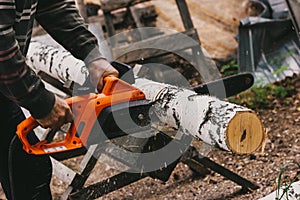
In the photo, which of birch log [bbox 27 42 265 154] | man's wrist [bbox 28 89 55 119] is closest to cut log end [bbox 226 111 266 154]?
birch log [bbox 27 42 265 154]

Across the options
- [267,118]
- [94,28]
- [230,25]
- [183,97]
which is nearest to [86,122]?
[183,97]

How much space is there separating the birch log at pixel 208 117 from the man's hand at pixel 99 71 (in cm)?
31

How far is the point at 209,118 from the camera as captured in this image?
3.04 metres

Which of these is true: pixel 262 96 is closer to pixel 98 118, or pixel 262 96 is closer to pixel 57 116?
pixel 98 118

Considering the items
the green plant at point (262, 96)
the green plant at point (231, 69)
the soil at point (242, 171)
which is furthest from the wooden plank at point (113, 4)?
the soil at point (242, 171)

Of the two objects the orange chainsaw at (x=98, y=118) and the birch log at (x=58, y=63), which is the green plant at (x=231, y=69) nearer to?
the birch log at (x=58, y=63)

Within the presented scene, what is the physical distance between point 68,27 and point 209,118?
0.98 metres

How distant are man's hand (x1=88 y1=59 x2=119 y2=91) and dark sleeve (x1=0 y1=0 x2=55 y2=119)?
51 centimetres

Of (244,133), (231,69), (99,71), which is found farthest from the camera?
(231,69)

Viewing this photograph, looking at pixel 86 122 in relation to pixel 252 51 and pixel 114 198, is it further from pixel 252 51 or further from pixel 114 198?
pixel 252 51

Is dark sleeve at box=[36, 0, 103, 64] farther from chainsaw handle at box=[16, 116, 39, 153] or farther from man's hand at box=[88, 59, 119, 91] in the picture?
chainsaw handle at box=[16, 116, 39, 153]

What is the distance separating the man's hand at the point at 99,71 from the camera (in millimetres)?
3246

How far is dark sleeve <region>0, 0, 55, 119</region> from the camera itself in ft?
8.36

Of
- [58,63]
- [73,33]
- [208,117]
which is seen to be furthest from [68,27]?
[58,63]
